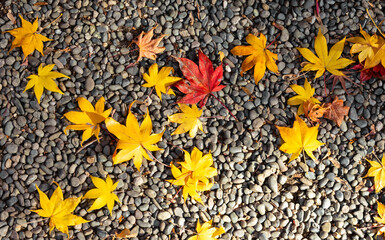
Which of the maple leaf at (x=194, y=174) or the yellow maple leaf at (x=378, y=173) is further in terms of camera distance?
the yellow maple leaf at (x=378, y=173)

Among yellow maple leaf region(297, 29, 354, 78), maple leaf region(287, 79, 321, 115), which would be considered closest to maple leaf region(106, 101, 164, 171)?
maple leaf region(287, 79, 321, 115)

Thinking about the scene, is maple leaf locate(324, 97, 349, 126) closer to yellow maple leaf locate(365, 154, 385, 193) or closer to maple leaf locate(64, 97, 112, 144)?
yellow maple leaf locate(365, 154, 385, 193)

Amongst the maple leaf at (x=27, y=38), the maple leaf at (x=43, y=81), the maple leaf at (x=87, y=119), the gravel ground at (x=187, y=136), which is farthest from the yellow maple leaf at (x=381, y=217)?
the maple leaf at (x=27, y=38)

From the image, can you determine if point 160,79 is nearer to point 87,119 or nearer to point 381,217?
point 87,119

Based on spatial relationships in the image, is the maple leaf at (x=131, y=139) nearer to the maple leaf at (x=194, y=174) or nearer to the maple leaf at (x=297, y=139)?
the maple leaf at (x=194, y=174)

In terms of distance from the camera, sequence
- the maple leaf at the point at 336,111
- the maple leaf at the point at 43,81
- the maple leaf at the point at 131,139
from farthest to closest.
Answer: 1. the maple leaf at the point at 336,111
2. the maple leaf at the point at 43,81
3. the maple leaf at the point at 131,139

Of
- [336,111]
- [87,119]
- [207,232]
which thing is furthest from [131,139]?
[336,111]

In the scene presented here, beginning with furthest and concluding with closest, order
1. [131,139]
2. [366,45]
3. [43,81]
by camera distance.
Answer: [366,45], [43,81], [131,139]
